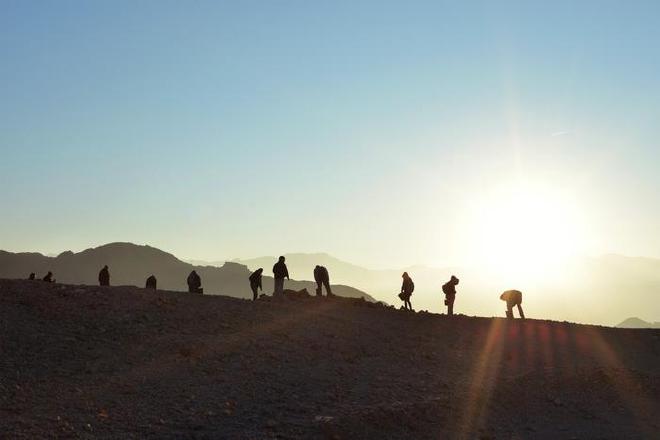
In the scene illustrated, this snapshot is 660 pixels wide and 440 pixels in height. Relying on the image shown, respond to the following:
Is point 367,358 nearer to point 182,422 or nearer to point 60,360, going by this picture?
point 182,422

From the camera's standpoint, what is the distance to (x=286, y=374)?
690 inches

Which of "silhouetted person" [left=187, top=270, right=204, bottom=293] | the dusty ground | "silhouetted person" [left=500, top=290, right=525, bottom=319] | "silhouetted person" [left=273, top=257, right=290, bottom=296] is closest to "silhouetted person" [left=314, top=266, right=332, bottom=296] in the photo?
"silhouetted person" [left=273, top=257, right=290, bottom=296]

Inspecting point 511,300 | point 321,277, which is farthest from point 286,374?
point 511,300

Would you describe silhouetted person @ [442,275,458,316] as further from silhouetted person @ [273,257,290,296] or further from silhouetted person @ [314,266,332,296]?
silhouetted person @ [273,257,290,296]

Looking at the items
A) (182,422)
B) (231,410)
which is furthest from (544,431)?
(182,422)

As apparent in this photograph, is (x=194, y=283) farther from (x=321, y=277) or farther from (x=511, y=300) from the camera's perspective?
(x=511, y=300)

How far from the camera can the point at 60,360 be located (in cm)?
1608

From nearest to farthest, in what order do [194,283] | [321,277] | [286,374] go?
1. [286,374]
2. [194,283]
3. [321,277]

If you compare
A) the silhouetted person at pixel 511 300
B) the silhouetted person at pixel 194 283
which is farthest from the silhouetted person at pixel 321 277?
the silhouetted person at pixel 511 300

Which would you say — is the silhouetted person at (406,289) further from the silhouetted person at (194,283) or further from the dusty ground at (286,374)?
the silhouetted person at (194,283)

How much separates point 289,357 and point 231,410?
13.8ft

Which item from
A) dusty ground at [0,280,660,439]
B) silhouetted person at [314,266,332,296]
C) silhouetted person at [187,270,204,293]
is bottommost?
dusty ground at [0,280,660,439]

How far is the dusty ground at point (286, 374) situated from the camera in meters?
14.0

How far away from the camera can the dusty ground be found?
553 inches
